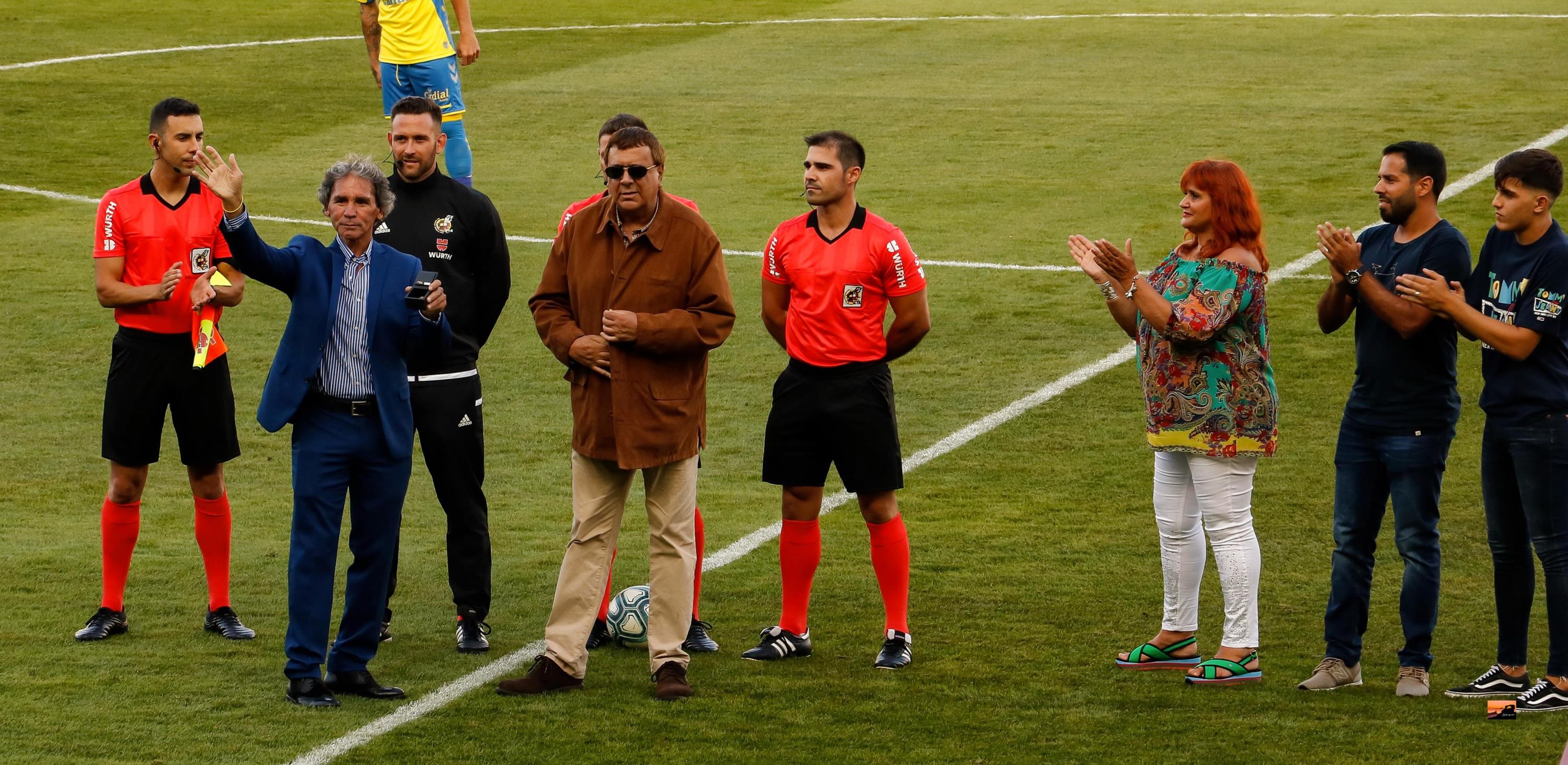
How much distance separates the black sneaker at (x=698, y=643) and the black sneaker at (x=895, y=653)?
2.38ft

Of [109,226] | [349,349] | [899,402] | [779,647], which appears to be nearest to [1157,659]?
[779,647]

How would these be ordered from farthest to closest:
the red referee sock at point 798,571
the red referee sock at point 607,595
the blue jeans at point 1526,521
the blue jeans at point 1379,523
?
the red referee sock at point 798,571
the red referee sock at point 607,595
the blue jeans at point 1379,523
the blue jeans at point 1526,521

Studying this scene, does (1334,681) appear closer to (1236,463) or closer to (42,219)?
(1236,463)

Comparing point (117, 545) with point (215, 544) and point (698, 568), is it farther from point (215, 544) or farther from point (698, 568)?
point (698, 568)

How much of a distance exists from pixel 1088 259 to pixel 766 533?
10.9ft

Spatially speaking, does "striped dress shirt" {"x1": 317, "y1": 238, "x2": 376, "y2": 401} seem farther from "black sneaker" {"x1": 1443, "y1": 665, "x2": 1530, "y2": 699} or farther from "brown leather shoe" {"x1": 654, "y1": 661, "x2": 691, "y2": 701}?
"black sneaker" {"x1": 1443, "y1": 665, "x2": 1530, "y2": 699}

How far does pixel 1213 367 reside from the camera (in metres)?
7.45

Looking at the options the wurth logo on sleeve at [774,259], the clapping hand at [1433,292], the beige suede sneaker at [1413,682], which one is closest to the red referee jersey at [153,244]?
the wurth logo on sleeve at [774,259]

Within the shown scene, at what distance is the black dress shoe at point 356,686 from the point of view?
7453 mm

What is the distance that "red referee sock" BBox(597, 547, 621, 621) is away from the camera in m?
7.62

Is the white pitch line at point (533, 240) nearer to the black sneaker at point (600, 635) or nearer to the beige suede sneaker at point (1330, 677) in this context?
the black sneaker at point (600, 635)

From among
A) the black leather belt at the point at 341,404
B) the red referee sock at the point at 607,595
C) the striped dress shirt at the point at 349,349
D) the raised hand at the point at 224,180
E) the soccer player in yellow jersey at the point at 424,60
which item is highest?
the soccer player in yellow jersey at the point at 424,60

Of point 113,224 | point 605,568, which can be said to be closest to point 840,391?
point 605,568

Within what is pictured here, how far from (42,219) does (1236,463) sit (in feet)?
45.1
